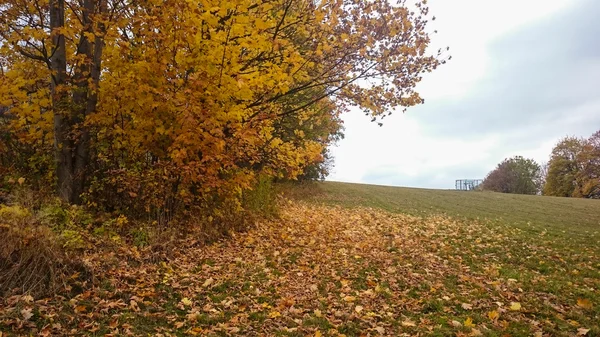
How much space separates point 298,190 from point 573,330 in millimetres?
16120

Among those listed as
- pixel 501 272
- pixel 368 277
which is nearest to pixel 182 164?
pixel 368 277

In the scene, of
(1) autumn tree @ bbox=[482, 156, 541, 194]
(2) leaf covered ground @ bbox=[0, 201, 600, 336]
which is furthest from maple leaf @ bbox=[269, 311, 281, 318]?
(1) autumn tree @ bbox=[482, 156, 541, 194]

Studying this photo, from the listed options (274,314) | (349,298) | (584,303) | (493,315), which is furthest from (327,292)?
(584,303)

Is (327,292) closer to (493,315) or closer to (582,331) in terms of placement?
(493,315)

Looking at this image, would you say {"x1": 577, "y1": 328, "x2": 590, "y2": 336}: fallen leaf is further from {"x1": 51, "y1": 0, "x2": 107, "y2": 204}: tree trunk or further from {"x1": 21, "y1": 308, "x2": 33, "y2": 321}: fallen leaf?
{"x1": 51, "y1": 0, "x2": 107, "y2": 204}: tree trunk

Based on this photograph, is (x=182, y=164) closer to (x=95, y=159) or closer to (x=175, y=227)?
(x=175, y=227)

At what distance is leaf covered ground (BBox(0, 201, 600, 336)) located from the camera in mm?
4258

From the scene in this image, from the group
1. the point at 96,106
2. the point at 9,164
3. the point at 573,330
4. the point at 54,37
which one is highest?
the point at 54,37

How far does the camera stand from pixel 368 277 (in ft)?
20.2

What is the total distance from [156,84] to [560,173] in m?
51.7

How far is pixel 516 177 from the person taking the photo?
5366cm

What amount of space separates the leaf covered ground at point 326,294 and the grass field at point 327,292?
0.02 metres

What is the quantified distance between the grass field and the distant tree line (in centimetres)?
3947

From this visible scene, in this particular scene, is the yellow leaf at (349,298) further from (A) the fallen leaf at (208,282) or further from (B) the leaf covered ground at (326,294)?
(A) the fallen leaf at (208,282)
